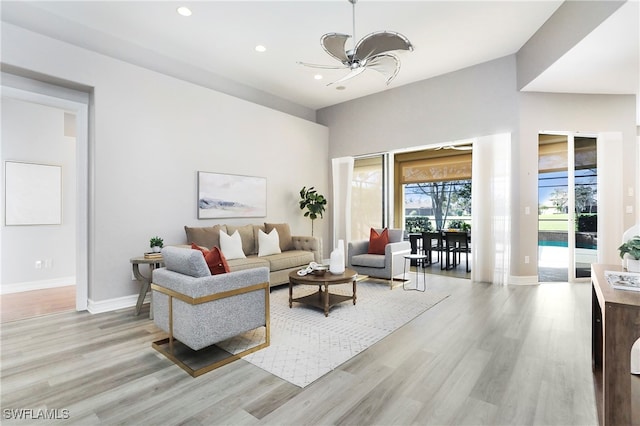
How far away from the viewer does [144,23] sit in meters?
3.97

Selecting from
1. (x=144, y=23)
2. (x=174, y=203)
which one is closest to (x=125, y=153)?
(x=174, y=203)

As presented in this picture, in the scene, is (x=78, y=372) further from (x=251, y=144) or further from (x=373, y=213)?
(x=373, y=213)

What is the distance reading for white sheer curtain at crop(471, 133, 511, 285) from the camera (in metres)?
5.12

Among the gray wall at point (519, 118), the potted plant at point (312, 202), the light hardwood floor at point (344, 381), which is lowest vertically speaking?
the light hardwood floor at point (344, 381)

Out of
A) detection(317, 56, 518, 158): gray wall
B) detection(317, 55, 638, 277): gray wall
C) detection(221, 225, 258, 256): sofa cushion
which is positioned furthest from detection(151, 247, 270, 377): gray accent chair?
detection(317, 56, 518, 158): gray wall

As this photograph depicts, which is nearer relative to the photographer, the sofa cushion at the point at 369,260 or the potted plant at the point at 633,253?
the potted plant at the point at 633,253

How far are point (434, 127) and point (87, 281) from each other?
6.02 metres

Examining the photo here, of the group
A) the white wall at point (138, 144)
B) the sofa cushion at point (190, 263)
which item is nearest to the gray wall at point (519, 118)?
the white wall at point (138, 144)

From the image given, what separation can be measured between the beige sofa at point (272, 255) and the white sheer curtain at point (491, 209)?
2.83 m

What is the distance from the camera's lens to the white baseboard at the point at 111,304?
149 inches

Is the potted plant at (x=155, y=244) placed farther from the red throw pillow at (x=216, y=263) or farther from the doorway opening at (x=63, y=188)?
the red throw pillow at (x=216, y=263)

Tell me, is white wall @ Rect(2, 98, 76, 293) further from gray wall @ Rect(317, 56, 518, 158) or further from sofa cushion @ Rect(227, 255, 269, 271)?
gray wall @ Rect(317, 56, 518, 158)

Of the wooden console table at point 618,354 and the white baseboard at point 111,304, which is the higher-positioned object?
the wooden console table at point 618,354

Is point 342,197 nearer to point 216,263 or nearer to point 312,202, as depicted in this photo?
point 312,202
